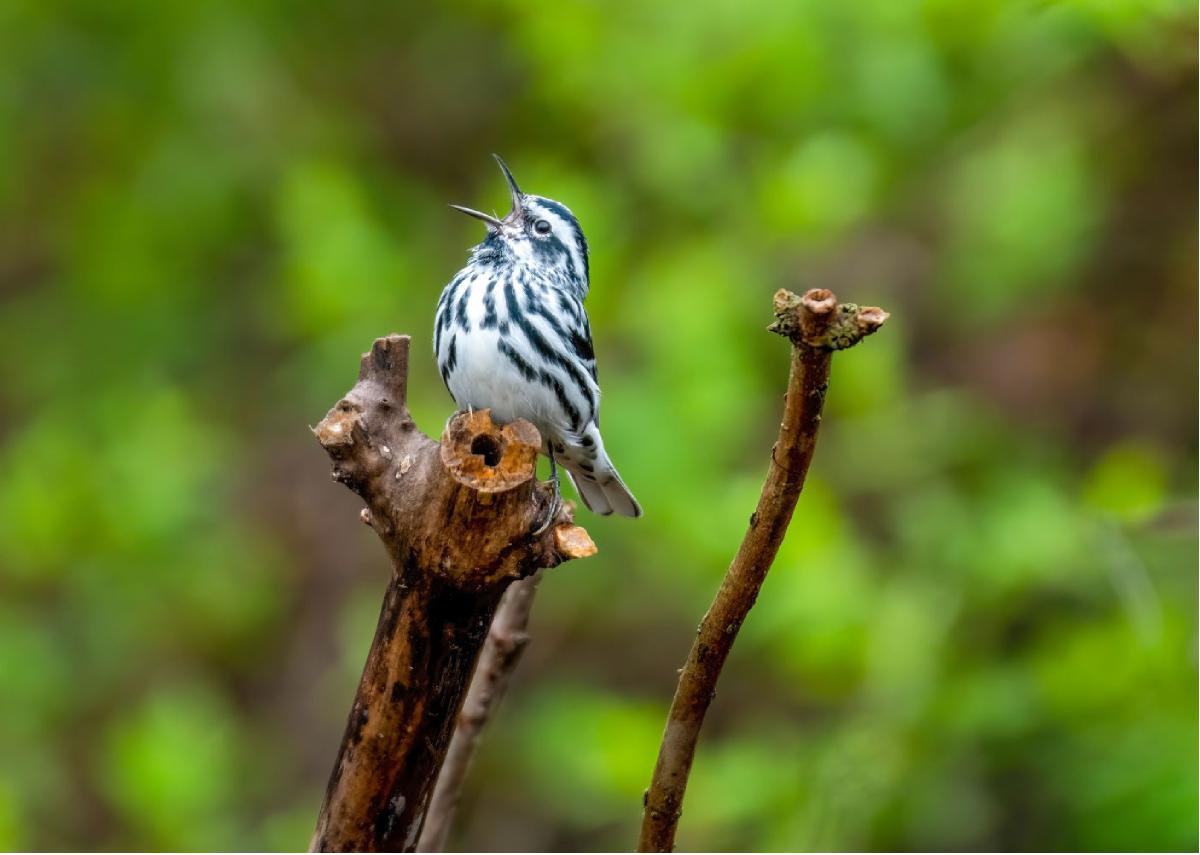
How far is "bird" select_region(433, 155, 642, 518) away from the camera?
3.53 meters

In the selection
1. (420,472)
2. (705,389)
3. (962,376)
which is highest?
(962,376)

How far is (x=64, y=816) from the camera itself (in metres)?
6.36

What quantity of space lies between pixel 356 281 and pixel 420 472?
2.81 metres

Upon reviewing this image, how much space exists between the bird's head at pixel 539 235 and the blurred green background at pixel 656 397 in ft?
2.85

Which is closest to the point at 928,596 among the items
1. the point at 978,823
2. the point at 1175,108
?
the point at 978,823

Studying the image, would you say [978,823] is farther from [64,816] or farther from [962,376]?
[64,816]

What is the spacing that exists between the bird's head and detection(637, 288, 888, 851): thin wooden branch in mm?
1922

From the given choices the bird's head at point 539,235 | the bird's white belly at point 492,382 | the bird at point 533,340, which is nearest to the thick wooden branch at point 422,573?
the bird at point 533,340

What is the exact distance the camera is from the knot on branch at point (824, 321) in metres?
1.86

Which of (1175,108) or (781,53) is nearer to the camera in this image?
(781,53)

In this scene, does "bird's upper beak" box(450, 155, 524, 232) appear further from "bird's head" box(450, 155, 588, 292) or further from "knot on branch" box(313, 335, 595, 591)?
"knot on branch" box(313, 335, 595, 591)

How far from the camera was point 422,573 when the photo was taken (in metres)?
2.54

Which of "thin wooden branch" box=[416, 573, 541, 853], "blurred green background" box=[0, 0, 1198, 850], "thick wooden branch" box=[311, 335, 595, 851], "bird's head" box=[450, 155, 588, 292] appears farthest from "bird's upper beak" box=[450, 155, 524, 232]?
"thick wooden branch" box=[311, 335, 595, 851]

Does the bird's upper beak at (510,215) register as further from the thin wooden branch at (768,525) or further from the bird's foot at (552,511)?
the thin wooden branch at (768,525)
